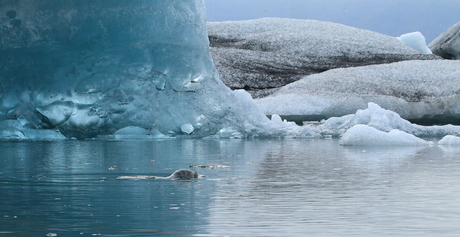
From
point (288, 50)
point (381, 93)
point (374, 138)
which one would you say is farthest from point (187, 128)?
point (288, 50)

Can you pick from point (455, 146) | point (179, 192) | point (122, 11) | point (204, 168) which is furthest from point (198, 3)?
point (179, 192)

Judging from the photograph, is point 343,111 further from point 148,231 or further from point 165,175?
point 148,231

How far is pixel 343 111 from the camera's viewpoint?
2434 centimetres

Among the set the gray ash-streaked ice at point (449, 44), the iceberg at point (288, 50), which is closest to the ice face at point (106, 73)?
the iceberg at point (288, 50)

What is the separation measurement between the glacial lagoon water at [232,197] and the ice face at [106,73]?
5.41 metres

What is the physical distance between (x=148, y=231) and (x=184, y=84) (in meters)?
11.3

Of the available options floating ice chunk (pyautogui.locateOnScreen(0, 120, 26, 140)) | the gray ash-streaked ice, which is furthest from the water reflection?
the gray ash-streaked ice

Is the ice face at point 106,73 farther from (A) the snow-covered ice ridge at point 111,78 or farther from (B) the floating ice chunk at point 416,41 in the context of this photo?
(B) the floating ice chunk at point 416,41

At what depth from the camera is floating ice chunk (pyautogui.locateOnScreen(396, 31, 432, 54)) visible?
46.0 m

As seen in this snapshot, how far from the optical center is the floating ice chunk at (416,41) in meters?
46.0

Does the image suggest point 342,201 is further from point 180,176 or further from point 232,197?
point 180,176

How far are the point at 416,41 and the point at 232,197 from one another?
4387 centimetres

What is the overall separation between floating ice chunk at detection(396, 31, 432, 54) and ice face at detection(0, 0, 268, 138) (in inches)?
1322

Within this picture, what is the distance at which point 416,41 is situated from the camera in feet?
153
